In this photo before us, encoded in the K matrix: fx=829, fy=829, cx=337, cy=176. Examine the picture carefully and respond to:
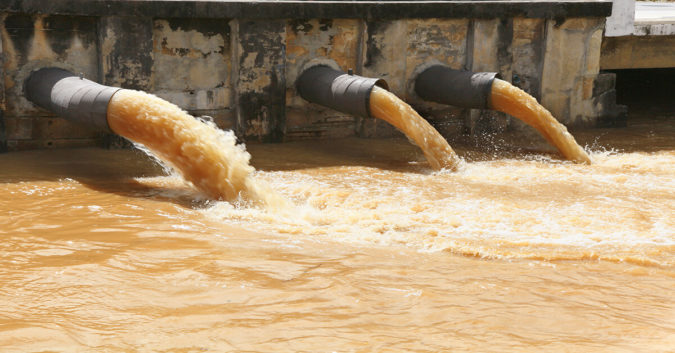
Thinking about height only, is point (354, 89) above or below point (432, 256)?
above

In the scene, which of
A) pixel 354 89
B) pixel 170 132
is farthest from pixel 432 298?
pixel 354 89

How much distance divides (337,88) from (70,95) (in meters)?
2.51

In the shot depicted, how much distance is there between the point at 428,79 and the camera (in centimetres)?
902

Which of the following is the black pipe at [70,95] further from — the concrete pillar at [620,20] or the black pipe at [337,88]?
the concrete pillar at [620,20]

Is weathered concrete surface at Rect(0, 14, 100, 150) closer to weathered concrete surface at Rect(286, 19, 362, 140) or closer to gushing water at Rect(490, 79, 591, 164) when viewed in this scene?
weathered concrete surface at Rect(286, 19, 362, 140)

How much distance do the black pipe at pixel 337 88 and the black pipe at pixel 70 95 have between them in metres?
2.22

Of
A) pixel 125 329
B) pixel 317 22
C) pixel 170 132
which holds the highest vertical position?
pixel 317 22

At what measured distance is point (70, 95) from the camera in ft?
22.8

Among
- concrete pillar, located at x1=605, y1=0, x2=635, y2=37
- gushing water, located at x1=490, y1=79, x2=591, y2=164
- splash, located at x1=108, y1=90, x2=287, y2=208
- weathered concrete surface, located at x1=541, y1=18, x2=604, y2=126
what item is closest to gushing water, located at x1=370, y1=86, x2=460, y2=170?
gushing water, located at x1=490, y1=79, x2=591, y2=164

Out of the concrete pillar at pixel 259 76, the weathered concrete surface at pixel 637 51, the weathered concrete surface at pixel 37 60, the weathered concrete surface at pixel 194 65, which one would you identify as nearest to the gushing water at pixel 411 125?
the concrete pillar at pixel 259 76

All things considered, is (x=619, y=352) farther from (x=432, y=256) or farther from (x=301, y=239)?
(x=301, y=239)

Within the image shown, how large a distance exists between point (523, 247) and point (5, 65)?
16.6 ft

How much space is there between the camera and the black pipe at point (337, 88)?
7.85 meters

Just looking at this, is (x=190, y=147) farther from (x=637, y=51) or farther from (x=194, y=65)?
(x=637, y=51)
